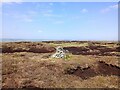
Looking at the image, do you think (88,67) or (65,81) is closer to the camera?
(65,81)

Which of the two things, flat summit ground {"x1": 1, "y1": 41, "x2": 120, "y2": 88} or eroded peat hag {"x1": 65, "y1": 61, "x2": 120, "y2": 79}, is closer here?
flat summit ground {"x1": 1, "y1": 41, "x2": 120, "y2": 88}

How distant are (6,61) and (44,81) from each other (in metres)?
7.08

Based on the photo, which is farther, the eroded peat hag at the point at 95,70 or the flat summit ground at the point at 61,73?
the eroded peat hag at the point at 95,70

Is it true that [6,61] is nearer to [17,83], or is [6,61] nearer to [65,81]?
[17,83]

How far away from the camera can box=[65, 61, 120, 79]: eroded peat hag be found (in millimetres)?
24483

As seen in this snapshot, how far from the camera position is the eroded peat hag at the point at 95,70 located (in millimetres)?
24483

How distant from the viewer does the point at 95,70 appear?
25.7 meters

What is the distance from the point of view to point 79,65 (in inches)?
1027

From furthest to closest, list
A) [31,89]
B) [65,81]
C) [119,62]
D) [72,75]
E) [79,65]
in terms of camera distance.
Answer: [119,62] → [79,65] → [72,75] → [65,81] → [31,89]

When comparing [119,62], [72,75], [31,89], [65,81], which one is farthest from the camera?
[119,62]

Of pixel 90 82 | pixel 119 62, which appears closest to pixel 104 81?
pixel 90 82

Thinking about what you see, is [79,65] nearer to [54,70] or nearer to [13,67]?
[54,70]

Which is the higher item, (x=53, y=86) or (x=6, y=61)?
(x=6, y=61)

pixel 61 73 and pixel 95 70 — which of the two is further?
pixel 95 70
